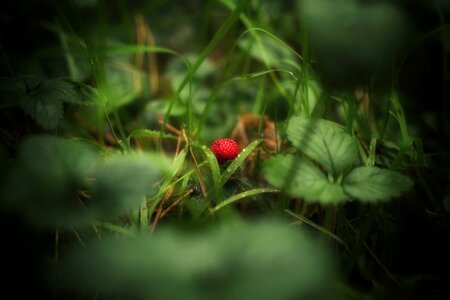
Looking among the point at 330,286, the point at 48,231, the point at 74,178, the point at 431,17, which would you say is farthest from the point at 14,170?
the point at 431,17

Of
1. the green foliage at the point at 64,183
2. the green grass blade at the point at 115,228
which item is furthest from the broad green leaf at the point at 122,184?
the green grass blade at the point at 115,228

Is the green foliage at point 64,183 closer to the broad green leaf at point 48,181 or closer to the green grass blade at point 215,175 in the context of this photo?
the broad green leaf at point 48,181

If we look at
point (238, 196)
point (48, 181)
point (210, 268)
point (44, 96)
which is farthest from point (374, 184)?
point (44, 96)

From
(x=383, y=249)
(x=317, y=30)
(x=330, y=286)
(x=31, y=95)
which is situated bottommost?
(x=383, y=249)

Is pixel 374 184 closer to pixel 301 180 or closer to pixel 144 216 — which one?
pixel 301 180

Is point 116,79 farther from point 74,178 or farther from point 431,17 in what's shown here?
point 431,17

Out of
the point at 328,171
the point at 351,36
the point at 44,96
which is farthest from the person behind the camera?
the point at 44,96
